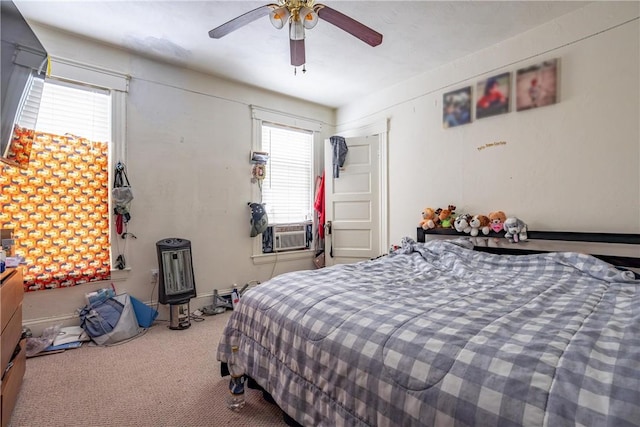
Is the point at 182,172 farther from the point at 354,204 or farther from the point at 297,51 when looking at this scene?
the point at 354,204

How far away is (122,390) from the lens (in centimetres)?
189

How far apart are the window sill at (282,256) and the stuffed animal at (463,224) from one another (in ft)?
6.83

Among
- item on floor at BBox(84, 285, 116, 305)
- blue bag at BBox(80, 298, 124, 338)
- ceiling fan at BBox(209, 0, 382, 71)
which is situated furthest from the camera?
item on floor at BBox(84, 285, 116, 305)

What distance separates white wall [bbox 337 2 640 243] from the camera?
2232 mm

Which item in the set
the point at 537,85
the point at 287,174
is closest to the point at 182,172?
the point at 287,174

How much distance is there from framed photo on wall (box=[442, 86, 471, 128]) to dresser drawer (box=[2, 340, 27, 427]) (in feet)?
12.5

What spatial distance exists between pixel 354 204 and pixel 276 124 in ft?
4.91

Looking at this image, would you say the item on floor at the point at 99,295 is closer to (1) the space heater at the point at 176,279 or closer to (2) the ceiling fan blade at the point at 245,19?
(1) the space heater at the point at 176,279

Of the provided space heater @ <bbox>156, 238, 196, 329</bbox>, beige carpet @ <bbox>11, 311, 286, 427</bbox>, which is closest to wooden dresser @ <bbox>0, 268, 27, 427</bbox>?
beige carpet @ <bbox>11, 311, 286, 427</bbox>

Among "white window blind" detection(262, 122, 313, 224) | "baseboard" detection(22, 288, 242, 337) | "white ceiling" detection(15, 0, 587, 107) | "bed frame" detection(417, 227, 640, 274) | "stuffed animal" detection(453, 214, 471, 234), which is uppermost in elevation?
"white ceiling" detection(15, 0, 587, 107)

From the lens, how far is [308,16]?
1.80m

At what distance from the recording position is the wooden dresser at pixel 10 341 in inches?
58.2

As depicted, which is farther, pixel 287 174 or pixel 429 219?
pixel 287 174

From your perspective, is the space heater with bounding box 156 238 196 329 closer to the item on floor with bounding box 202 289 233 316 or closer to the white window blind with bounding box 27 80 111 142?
the item on floor with bounding box 202 289 233 316
